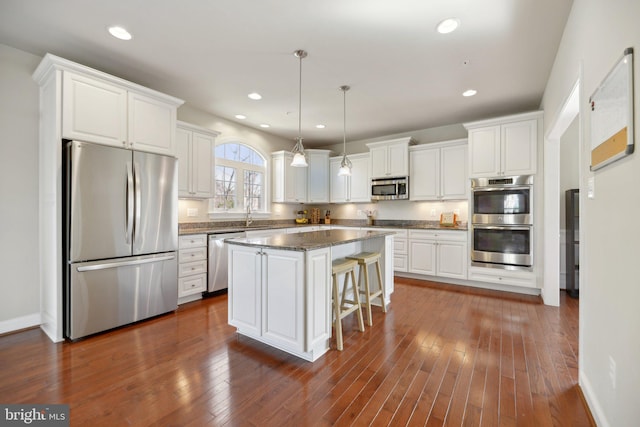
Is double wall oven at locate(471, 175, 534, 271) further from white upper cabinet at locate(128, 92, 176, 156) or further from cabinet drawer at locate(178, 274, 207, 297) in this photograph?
white upper cabinet at locate(128, 92, 176, 156)

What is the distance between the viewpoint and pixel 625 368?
127 centimetres

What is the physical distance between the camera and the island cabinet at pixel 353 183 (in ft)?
19.3

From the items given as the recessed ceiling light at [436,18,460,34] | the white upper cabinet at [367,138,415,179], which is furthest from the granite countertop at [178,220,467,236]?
the recessed ceiling light at [436,18,460,34]

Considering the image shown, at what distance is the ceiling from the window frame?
979mm

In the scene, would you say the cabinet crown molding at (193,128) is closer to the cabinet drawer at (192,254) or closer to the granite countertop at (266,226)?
the granite countertop at (266,226)

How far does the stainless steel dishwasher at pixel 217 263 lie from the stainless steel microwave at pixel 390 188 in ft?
9.65

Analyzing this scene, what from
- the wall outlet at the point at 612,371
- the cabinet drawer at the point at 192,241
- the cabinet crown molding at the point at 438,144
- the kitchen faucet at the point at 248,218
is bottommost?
the wall outlet at the point at 612,371

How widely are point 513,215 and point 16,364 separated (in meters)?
5.55

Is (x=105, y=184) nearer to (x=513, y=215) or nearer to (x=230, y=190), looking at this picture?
(x=230, y=190)

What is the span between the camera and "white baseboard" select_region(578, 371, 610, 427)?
1.52 m

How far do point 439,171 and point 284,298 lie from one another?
3886 millimetres

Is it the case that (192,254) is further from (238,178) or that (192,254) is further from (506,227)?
(506,227)

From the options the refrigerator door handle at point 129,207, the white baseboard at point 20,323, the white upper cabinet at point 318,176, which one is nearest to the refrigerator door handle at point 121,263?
the refrigerator door handle at point 129,207

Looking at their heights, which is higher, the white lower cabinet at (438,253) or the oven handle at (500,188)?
the oven handle at (500,188)
